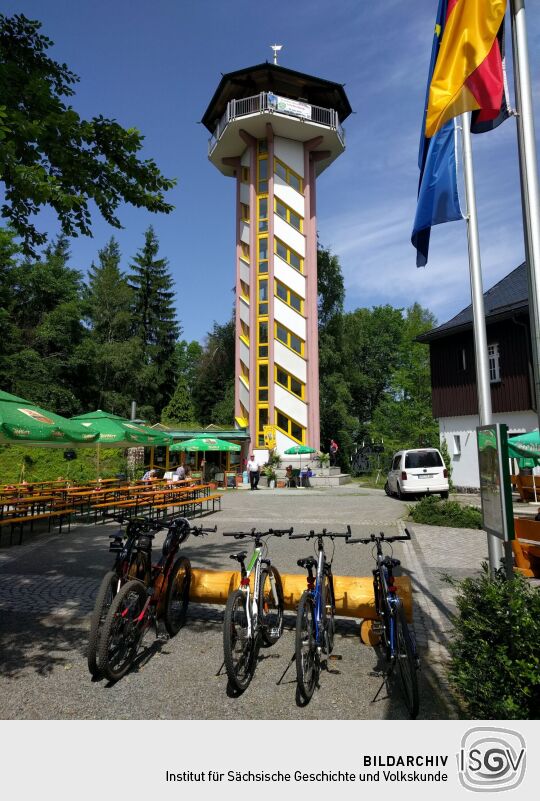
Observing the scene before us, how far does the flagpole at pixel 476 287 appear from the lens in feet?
17.8

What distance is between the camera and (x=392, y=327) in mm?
61875

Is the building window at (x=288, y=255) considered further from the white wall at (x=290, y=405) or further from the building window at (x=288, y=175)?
the white wall at (x=290, y=405)

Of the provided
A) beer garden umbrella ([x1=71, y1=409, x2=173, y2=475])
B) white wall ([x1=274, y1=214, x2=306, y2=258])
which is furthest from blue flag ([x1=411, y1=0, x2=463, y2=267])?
white wall ([x1=274, y1=214, x2=306, y2=258])

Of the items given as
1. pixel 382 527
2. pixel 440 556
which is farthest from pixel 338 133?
pixel 440 556

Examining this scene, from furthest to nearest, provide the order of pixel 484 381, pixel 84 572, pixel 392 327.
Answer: pixel 392 327 < pixel 84 572 < pixel 484 381

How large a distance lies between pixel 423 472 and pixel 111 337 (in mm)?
40706

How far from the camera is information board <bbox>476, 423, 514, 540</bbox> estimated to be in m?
4.00

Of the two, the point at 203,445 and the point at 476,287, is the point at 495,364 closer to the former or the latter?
the point at 203,445

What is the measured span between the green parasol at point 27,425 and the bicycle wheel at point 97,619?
4.70 m

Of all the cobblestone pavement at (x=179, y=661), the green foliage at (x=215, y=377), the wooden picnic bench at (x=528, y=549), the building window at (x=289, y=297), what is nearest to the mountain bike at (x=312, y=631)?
the cobblestone pavement at (x=179, y=661)

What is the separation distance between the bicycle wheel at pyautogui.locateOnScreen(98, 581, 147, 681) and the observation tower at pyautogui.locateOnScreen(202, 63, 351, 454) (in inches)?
1212

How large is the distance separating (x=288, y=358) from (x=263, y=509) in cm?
2025

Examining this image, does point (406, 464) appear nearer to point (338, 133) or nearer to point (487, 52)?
point (487, 52)
